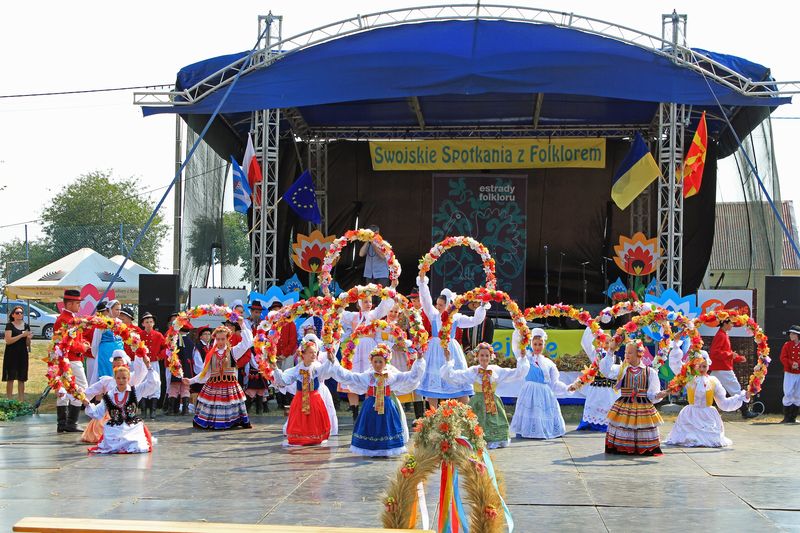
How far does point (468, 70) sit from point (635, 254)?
22.5 feet

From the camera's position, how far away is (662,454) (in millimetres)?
11336

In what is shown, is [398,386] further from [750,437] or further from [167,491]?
[750,437]

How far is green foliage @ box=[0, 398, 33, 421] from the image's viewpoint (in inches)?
568

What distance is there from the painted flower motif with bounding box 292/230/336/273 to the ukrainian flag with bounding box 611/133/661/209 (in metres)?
6.26

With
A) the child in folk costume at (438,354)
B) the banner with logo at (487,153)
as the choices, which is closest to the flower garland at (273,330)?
the child in folk costume at (438,354)

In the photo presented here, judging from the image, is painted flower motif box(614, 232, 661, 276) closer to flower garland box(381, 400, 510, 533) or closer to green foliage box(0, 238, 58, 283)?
flower garland box(381, 400, 510, 533)

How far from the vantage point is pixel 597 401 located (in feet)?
44.1

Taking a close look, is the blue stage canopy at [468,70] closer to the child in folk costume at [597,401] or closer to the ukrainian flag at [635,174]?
the ukrainian flag at [635,174]

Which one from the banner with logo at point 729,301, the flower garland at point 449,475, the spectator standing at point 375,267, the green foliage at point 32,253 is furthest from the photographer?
the green foliage at point 32,253

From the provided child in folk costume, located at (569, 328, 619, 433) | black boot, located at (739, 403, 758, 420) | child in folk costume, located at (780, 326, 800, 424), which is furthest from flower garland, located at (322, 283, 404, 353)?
child in folk costume, located at (780, 326, 800, 424)

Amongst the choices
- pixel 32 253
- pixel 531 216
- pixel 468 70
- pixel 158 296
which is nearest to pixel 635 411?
pixel 468 70

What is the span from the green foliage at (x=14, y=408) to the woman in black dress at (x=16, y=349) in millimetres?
341

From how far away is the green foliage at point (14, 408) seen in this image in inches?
→ 568

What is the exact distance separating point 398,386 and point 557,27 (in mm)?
7641
